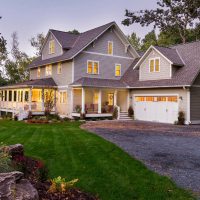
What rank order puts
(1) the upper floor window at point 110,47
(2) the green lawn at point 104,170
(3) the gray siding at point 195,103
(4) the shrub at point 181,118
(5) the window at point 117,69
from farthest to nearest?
(5) the window at point 117,69, (1) the upper floor window at point 110,47, (3) the gray siding at point 195,103, (4) the shrub at point 181,118, (2) the green lawn at point 104,170

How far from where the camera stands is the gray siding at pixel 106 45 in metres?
29.7

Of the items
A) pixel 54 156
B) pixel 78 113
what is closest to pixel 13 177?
pixel 54 156

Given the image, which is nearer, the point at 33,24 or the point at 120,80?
the point at 120,80

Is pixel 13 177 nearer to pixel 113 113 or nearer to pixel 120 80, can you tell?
pixel 113 113

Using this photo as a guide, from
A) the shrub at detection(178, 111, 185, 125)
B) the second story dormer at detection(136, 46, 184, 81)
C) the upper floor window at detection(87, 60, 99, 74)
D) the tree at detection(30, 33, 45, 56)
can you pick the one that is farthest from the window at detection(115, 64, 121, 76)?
the tree at detection(30, 33, 45, 56)

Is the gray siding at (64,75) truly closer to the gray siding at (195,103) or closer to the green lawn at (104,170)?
the gray siding at (195,103)

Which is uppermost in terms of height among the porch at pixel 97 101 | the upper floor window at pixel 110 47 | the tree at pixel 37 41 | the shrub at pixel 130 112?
the tree at pixel 37 41

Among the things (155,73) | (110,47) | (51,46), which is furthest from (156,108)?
(51,46)

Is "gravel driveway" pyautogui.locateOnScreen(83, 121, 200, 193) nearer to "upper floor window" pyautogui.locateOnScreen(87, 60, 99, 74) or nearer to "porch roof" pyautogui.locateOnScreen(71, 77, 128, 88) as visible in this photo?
"porch roof" pyautogui.locateOnScreen(71, 77, 128, 88)

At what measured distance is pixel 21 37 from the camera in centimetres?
5391

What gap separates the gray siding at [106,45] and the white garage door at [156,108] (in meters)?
6.17

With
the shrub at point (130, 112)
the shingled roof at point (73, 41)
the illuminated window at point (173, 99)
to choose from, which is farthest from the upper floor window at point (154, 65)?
the shingled roof at point (73, 41)

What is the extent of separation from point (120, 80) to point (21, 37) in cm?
2972

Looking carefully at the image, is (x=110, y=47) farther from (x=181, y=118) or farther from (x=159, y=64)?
(x=181, y=118)
